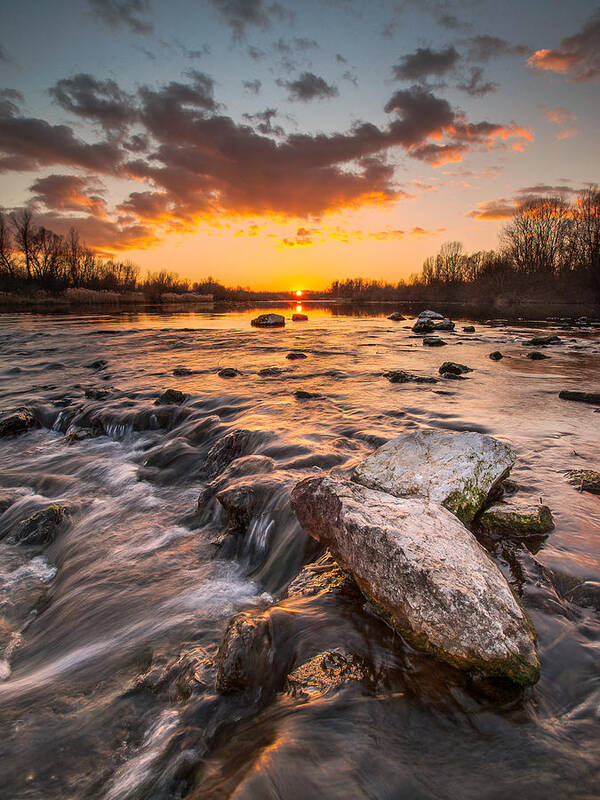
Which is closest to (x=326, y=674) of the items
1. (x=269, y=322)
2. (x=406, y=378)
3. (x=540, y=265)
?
(x=406, y=378)

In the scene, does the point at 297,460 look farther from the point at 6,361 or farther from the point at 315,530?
the point at 6,361

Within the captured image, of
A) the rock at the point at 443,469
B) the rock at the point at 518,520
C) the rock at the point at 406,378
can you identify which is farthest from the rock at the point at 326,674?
the rock at the point at 406,378

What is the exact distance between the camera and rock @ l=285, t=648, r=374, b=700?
2.01 meters

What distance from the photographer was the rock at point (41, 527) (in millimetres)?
4211

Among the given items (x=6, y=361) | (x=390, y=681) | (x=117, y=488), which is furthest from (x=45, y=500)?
(x=6, y=361)

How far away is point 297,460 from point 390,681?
10.2ft

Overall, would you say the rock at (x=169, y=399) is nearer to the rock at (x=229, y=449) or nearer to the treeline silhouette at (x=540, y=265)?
the rock at (x=229, y=449)

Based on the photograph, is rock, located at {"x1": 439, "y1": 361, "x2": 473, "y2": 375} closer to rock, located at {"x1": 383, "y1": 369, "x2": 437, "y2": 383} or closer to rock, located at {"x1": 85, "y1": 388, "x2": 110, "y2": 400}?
rock, located at {"x1": 383, "y1": 369, "x2": 437, "y2": 383}

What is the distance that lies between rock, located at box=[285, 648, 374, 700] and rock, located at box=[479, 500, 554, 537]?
183cm

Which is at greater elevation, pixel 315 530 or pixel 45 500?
pixel 315 530

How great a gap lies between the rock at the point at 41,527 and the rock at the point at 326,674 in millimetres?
3488

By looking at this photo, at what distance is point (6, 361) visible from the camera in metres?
14.1

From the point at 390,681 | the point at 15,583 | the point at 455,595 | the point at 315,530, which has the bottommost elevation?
the point at 15,583

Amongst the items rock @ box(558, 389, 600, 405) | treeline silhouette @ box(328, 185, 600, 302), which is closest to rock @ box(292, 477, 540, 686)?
rock @ box(558, 389, 600, 405)
